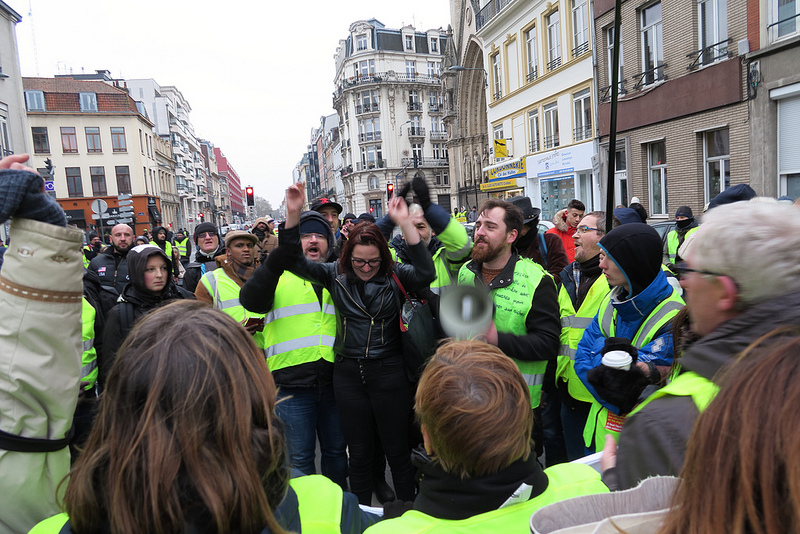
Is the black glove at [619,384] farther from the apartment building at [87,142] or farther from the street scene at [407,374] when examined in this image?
the apartment building at [87,142]

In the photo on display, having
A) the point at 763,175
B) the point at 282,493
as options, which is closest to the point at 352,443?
the point at 282,493

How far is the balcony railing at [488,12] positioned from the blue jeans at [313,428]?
2608 centimetres

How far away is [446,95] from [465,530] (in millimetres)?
42772

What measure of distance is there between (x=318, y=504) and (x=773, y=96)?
14.6 metres

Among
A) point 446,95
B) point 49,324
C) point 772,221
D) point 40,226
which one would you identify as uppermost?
point 446,95

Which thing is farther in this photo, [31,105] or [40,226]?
[31,105]

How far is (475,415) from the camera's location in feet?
4.93

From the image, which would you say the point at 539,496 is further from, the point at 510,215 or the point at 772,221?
the point at 510,215

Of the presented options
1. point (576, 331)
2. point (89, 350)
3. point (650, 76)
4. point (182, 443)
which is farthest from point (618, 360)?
point (650, 76)

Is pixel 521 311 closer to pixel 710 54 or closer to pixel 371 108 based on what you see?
pixel 710 54

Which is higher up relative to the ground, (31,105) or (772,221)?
(31,105)

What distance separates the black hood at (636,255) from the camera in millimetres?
2656

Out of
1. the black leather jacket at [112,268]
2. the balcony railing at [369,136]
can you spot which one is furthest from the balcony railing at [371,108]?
the black leather jacket at [112,268]

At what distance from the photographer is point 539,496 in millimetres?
1564
